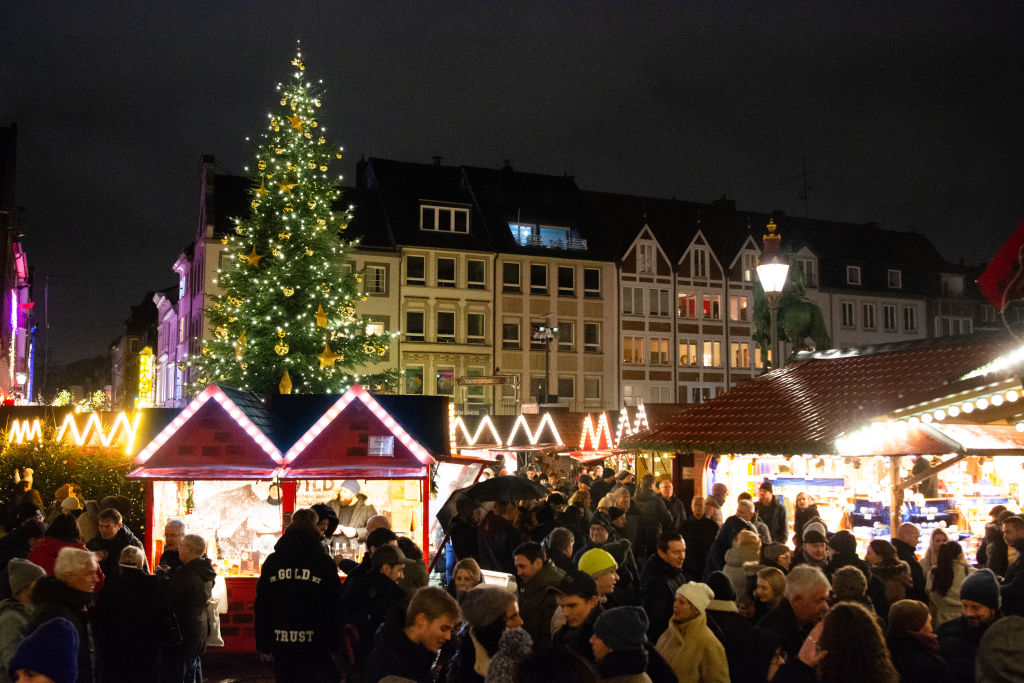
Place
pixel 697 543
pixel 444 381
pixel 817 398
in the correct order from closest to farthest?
pixel 697 543, pixel 817 398, pixel 444 381

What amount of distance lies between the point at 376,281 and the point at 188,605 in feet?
130

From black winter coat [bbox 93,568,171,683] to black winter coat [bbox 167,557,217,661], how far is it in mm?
970

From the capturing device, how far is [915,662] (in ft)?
17.6

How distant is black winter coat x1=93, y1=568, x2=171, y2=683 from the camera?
7203 mm

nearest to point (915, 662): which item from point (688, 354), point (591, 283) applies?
point (591, 283)

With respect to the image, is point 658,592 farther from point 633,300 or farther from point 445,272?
point 633,300

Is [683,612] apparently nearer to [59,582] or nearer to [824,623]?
[824,623]

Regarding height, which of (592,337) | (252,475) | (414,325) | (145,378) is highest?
(414,325)

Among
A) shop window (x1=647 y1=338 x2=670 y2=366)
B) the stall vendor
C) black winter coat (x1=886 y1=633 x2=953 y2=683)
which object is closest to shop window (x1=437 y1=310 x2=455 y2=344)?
shop window (x1=647 y1=338 x2=670 y2=366)

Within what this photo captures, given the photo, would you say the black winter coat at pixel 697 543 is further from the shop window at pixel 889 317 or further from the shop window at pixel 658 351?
the shop window at pixel 889 317

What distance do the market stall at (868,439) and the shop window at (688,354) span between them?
35.8 m

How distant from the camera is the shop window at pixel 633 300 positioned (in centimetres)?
5234

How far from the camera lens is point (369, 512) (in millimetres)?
13094

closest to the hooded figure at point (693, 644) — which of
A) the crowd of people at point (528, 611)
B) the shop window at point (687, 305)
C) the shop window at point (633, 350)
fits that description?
the crowd of people at point (528, 611)
